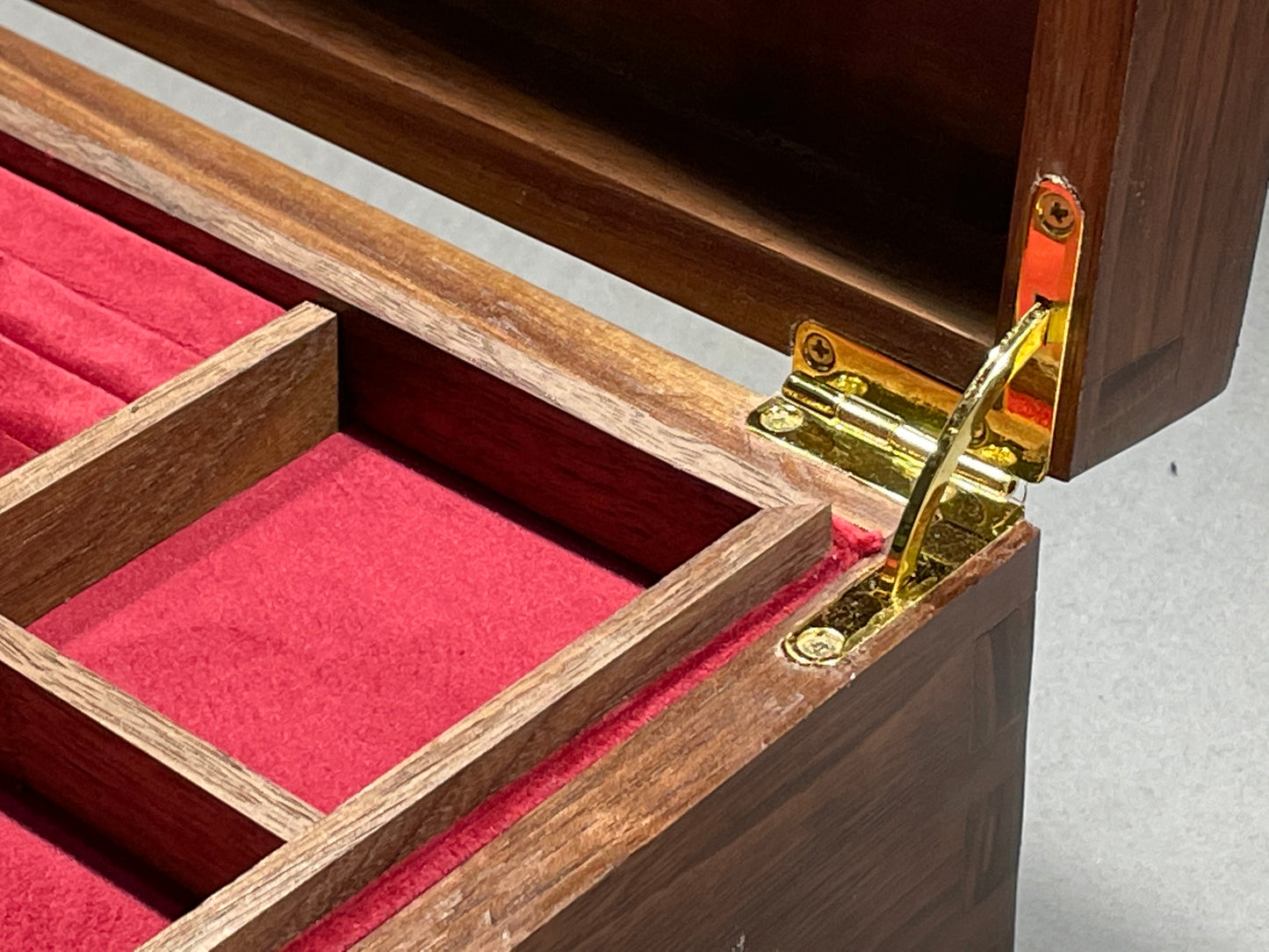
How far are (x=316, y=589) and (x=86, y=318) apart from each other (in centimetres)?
21

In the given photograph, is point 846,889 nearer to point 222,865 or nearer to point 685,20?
point 222,865

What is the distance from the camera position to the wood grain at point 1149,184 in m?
0.89

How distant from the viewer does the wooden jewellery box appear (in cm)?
90

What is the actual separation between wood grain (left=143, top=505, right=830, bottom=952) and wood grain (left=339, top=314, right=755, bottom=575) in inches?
1.8

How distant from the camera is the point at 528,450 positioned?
3.59ft

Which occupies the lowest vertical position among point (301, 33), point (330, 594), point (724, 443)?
point (330, 594)

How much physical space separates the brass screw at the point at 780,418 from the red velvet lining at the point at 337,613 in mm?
103

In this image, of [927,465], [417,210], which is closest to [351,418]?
[927,465]

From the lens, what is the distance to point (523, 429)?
3.56ft

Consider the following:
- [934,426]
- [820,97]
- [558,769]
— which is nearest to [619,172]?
[820,97]

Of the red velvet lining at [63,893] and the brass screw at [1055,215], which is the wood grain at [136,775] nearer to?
the red velvet lining at [63,893]

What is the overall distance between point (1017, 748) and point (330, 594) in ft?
1.14

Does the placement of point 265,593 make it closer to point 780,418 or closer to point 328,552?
point 328,552

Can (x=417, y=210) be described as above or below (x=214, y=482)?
below
